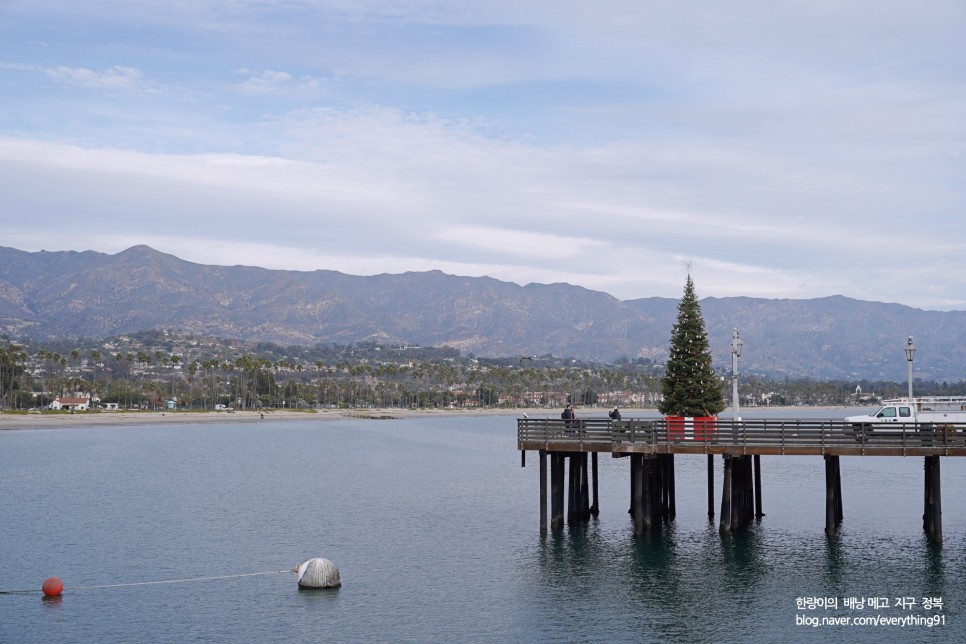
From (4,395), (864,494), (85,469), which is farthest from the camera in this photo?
(4,395)

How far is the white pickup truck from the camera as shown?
1658 inches

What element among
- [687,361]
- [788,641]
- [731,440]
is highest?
[687,361]

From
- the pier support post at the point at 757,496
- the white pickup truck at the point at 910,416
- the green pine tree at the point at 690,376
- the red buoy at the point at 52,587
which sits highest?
the green pine tree at the point at 690,376

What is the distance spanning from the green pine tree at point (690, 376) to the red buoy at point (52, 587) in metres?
32.0

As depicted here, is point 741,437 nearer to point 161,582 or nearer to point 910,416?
point 910,416

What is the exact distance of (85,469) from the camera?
88938 millimetres

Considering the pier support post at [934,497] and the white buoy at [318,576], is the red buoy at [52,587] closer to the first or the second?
the white buoy at [318,576]

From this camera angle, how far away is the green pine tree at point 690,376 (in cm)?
5625

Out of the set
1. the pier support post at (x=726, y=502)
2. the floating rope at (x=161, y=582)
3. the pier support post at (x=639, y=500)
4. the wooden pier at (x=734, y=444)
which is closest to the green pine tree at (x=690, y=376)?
the wooden pier at (x=734, y=444)

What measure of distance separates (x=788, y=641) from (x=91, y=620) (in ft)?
71.6

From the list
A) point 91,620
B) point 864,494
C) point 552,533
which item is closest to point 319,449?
point 864,494

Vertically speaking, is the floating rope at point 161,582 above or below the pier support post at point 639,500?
below

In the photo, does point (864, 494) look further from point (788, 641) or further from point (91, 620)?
point (91, 620)

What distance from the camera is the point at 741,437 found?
43438 mm
